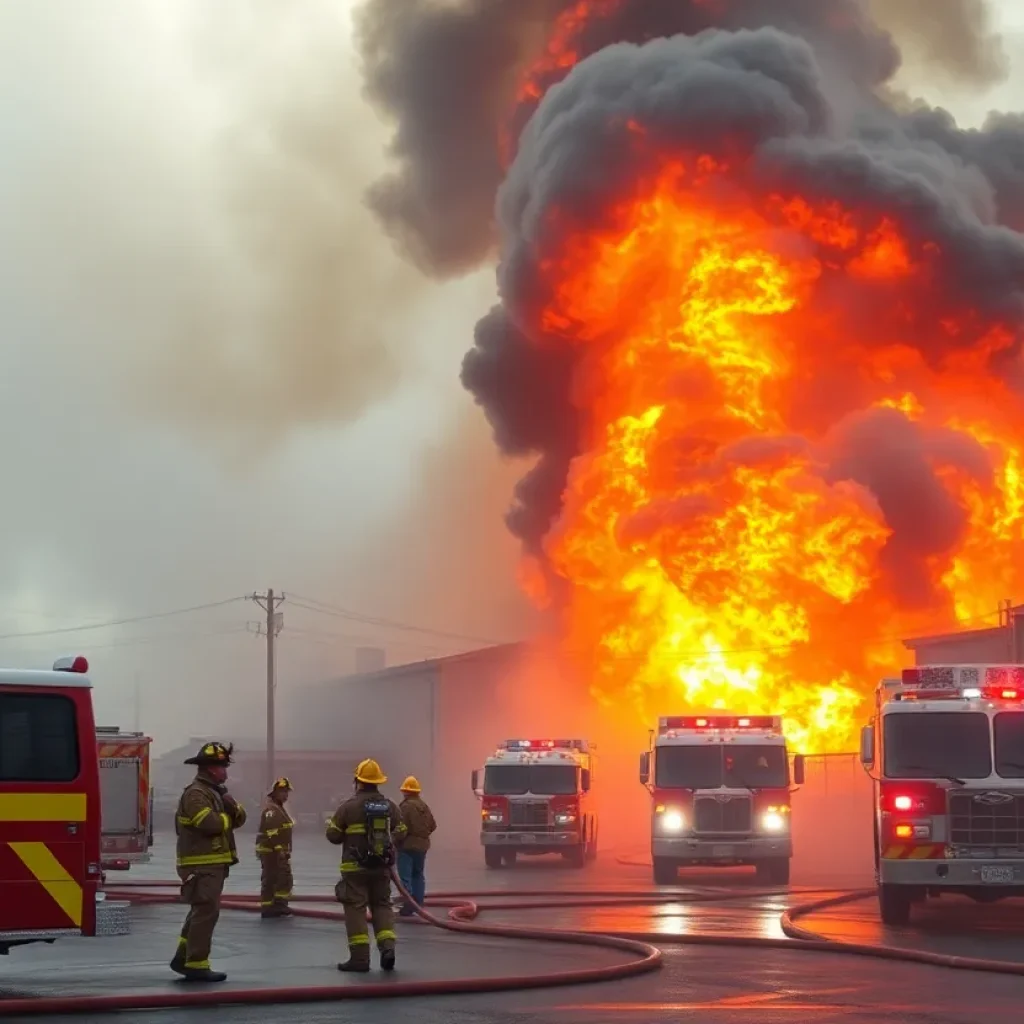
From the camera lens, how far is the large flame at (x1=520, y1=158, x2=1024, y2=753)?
129 ft

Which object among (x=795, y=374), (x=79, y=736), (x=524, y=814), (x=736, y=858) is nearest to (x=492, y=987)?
(x=79, y=736)

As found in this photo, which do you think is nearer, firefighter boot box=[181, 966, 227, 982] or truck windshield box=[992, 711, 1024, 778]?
firefighter boot box=[181, 966, 227, 982]

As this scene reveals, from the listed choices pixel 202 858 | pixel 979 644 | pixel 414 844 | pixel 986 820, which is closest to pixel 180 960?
pixel 202 858

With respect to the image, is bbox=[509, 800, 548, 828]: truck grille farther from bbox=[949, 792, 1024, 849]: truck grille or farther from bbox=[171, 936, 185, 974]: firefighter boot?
bbox=[171, 936, 185, 974]: firefighter boot

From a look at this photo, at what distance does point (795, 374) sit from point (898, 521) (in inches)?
169

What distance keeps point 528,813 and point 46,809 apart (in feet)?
71.5

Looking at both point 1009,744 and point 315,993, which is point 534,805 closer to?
point 1009,744

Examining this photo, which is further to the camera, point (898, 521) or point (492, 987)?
point (898, 521)

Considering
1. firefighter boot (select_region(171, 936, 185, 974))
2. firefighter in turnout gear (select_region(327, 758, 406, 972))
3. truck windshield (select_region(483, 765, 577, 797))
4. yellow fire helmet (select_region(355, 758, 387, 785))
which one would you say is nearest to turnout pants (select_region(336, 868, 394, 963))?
firefighter in turnout gear (select_region(327, 758, 406, 972))

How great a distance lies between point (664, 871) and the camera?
26.6 metres

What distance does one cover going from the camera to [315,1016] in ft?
36.8

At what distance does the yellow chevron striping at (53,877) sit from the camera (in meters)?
12.5

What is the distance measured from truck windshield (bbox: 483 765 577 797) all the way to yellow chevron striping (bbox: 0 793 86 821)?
21.7 meters

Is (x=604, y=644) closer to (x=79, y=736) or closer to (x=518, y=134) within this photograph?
(x=518, y=134)
